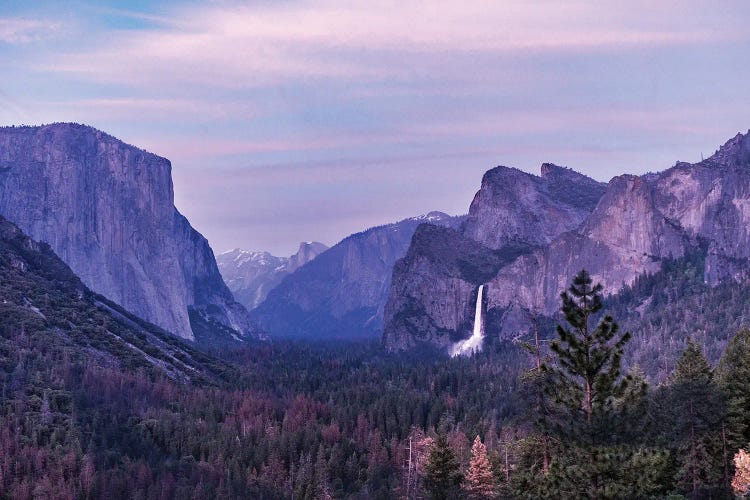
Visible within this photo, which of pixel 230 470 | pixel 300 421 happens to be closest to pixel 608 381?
pixel 230 470

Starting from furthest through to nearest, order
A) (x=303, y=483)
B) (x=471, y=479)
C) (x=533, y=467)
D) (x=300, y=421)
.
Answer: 1. (x=300, y=421)
2. (x=303, y=483)
3. (x=471, y=479)
4. (x=533, y=467)

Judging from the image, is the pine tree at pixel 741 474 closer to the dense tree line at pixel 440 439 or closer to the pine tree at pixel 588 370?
the dense tree line at pixel 440 439

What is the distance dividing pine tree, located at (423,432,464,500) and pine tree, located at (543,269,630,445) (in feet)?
120

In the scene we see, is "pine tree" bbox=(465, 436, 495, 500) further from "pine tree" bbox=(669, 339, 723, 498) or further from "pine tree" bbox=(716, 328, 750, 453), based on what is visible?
"pine tree" bbox=(716, 328, 750, 453)

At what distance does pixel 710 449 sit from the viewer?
280ft

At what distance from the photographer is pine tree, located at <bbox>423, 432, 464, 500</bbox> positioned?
93.8 m

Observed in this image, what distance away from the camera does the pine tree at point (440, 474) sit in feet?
308

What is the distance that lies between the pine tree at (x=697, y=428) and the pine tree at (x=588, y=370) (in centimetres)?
2711

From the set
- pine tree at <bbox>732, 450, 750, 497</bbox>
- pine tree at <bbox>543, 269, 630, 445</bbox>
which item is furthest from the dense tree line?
pine tree at <bbox>732, 450, 750, 497</bbox>

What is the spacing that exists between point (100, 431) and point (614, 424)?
133046 mm

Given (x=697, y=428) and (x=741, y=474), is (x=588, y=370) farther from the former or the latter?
(x=697, y=428)

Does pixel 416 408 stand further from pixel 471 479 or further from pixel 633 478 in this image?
pixel 633 478

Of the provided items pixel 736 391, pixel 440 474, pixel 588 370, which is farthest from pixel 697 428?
pixel 588 370

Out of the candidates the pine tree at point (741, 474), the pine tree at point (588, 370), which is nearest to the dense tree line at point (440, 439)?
the pine tree at point (588, 370)
